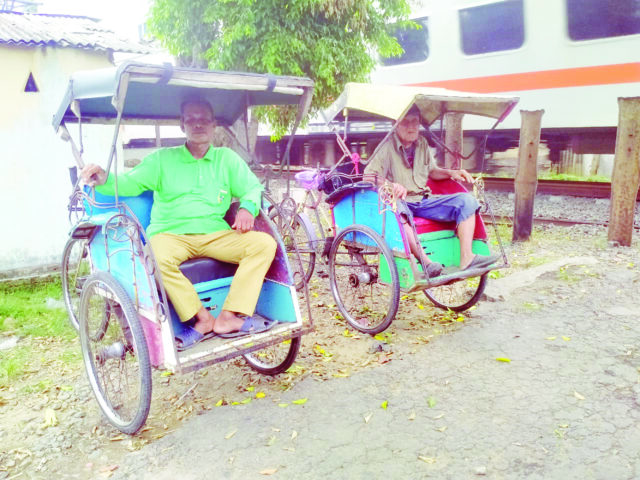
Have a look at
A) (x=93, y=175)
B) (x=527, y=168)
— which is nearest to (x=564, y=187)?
(x=527, y=168)

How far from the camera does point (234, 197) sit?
3920 mm

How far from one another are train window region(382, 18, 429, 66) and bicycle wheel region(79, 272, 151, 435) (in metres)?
9.21

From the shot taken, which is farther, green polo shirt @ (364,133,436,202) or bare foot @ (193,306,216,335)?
green polo shirt @ (364,133,436,202)

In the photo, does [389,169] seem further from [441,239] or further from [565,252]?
[565,252]

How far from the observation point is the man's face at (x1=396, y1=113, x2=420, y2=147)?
4.74 m

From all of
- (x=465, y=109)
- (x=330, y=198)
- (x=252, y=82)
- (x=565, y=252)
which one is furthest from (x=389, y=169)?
(x=565, y=252)

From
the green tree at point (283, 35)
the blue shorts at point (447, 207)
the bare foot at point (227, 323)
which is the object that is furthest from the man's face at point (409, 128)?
the green tree at point (283, 35)

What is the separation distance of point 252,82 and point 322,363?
1984 mm

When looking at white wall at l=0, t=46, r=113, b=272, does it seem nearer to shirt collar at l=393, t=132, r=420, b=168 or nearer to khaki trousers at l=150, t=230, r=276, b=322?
khaki trousers at l=150, t=230, r=276, b=322

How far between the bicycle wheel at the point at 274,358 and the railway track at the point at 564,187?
724 cm

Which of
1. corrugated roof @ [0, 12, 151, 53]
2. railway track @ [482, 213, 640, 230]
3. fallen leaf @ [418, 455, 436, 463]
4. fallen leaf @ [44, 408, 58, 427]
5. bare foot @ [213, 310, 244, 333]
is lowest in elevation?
fallen leaf @ [44, 408, 58, 427]

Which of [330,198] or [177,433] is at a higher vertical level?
[330,198]

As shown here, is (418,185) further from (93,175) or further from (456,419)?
(93,175)

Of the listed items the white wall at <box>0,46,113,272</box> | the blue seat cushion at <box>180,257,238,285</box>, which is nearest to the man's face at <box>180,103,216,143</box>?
the blue seat cushion at <box>180,257,238,285</box>
